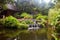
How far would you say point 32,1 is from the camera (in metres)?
34.2

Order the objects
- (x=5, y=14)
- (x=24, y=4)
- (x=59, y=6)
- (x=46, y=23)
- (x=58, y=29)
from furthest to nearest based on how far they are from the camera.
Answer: (x=24, y=4) < (x=5, y=14) < (x=46, y=23) < (x=59, y=6) < (x=58, y=29)

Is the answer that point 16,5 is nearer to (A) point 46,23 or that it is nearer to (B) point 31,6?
(B) point 31,6

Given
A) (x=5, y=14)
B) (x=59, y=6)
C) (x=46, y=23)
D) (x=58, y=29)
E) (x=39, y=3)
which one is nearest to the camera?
(x=58, y=29)

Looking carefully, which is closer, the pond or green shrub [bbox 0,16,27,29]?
the pond

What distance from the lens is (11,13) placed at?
1165 inches

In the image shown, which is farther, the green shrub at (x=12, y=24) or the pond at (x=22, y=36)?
the green shrub at (x=12, y=24)

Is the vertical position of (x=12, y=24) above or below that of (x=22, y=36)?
below

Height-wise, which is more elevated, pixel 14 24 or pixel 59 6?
pixel 59 6

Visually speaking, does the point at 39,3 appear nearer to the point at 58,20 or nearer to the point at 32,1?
the point at 32,1

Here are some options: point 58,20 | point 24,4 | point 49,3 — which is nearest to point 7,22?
point 58,20

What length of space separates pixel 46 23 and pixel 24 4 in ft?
41.3

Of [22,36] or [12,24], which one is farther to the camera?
[12,24]

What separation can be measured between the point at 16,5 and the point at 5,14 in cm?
561

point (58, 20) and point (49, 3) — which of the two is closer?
point (58, 20)
